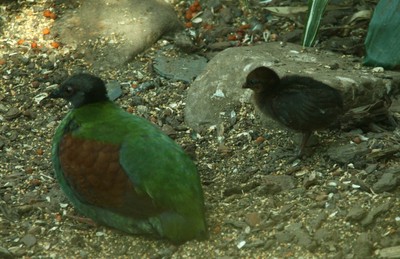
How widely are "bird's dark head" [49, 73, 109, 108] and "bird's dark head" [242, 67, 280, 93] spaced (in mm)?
1593

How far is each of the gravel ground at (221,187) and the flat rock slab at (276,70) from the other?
19 centimetres

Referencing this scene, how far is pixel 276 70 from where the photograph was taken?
545 cm

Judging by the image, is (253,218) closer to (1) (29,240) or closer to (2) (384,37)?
(1) (29,240)

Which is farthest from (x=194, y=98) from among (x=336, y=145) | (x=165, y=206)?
(x=165, y=206)

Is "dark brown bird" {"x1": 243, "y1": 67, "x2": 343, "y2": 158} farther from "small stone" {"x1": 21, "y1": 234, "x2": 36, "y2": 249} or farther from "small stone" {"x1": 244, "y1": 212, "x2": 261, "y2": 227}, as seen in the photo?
"small stone" {"x1": 21, "y1": 234, "x2": 36, "y2": 249}

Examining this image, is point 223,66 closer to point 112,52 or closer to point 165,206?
point 112,52

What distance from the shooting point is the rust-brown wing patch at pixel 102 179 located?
373cm

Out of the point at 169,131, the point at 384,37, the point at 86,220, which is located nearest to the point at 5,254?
the point at 86,220

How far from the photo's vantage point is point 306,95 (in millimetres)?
4527

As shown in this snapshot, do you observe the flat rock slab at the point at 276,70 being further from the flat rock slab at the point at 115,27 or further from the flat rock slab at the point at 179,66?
the flat rock slab at the point at 115,27

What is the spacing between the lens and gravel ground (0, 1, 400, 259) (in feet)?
Answer: 12.0

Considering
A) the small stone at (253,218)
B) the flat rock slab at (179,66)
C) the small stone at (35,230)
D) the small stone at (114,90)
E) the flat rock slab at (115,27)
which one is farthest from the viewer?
the flat rock slab at (115,27)

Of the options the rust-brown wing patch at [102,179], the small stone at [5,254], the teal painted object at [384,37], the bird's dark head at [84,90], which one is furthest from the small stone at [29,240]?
the teal painted object at [384,37]

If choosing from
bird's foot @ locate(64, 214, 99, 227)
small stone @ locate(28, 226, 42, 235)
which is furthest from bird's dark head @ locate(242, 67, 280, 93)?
small stone @ locate(28, 226, 42, 235)
